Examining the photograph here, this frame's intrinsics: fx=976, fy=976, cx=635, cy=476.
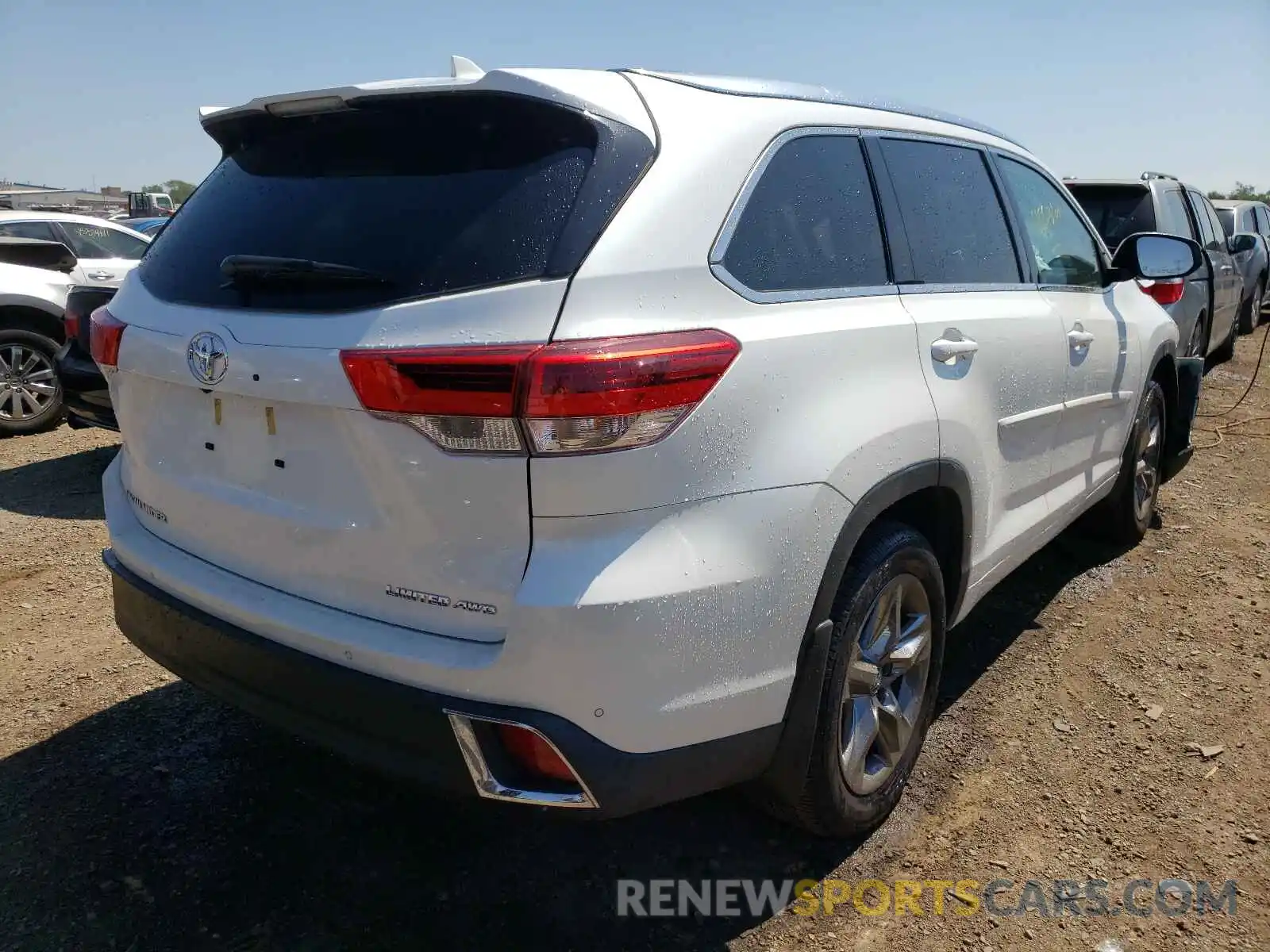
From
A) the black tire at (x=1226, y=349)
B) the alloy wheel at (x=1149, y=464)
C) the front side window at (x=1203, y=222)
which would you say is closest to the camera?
the alloy wheel at (x=1149, y=464)

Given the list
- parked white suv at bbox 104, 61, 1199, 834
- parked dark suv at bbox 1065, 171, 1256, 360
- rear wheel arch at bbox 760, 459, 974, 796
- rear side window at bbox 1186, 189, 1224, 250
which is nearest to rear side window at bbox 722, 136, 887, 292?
parked white suv at bbox 104, 61, 1199, 834

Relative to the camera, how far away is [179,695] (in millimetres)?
3316

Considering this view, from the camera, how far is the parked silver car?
38.9 feet

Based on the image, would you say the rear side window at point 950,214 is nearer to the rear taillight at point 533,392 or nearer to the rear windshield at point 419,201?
the rear windshield at point 419,201

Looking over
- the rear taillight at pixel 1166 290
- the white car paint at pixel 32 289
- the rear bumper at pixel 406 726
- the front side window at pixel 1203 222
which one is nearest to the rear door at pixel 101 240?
the white car paint at pixel 32 289

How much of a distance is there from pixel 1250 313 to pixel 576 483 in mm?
13767

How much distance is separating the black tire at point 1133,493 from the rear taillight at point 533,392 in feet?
10.8

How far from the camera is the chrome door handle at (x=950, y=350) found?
2.56 meters

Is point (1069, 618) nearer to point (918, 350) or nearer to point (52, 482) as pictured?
point (918, 350)

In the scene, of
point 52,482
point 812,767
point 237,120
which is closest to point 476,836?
point 812,767

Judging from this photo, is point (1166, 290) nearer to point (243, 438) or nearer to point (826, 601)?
point (826, 601)

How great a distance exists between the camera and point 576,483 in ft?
5.75

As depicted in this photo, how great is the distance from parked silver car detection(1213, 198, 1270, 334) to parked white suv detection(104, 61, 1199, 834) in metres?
11.3

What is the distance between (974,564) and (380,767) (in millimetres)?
1824
